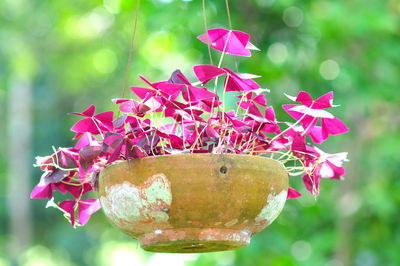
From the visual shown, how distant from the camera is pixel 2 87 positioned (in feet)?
45.4

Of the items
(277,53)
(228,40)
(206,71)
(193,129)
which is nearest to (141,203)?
(193,129)

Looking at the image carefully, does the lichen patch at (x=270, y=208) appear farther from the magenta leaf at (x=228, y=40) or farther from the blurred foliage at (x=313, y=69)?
the blurred foliage at (x=313, y=69)

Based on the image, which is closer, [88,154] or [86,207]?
[88,154]

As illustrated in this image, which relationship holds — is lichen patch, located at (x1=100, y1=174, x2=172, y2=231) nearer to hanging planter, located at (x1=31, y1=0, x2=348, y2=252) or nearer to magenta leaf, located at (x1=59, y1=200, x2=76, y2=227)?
hanging planter, located at (x1=31, y1=0, x2=348, y2=252)

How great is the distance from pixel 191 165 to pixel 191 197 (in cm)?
7

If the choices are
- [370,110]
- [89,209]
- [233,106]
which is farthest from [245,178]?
[370,110]

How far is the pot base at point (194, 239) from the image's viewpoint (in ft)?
4.46

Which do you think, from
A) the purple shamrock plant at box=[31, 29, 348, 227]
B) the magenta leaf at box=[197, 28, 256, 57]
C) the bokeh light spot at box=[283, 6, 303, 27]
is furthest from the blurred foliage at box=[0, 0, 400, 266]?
the magenta leaf at box=[197, 28, 256, 57]

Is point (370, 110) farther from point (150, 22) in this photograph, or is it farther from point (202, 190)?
point (202, 190)

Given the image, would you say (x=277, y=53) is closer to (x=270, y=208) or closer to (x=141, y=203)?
(x=270, y=208)

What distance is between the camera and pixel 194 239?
4.46ft

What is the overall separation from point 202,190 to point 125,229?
0.25 metres

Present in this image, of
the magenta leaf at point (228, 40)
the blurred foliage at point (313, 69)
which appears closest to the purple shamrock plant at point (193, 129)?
the magenta leaf at point (228, 40)

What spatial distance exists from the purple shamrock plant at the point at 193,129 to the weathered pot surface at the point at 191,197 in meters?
0.06
